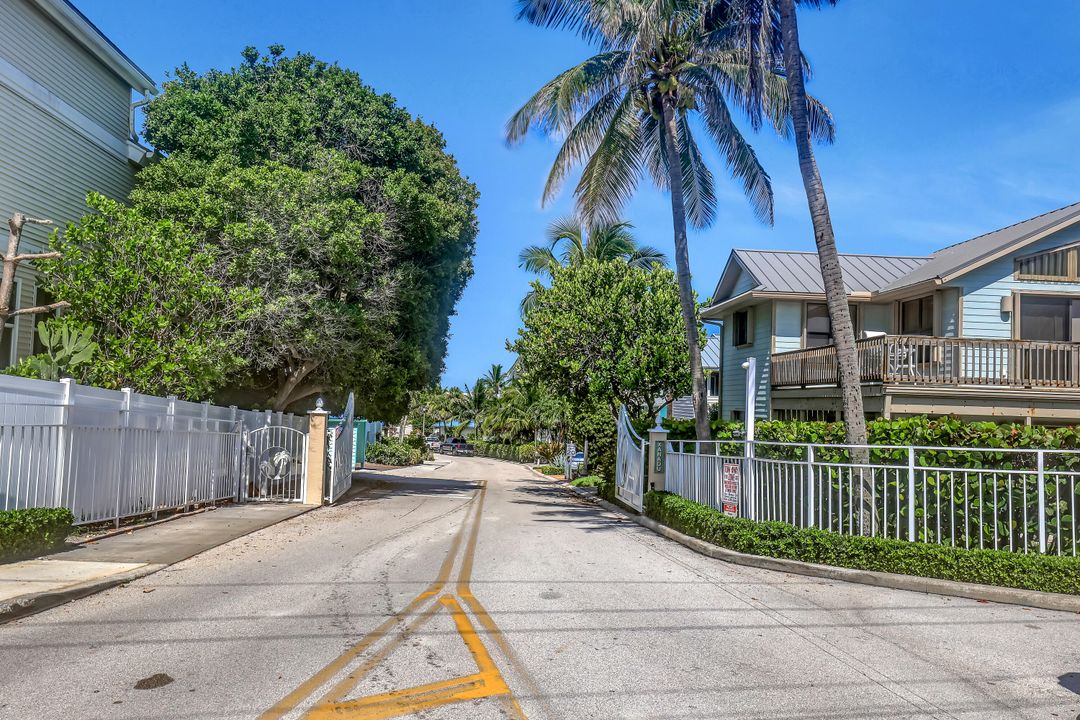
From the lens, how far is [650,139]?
68.0ft

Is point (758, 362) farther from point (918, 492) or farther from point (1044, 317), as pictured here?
point (918, 492)

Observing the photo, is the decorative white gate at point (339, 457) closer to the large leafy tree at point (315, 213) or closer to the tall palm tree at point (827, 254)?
the large leafy tree at point (315, 213)

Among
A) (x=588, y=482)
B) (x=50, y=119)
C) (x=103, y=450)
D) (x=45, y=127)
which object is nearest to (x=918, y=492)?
(x=103, y=450)

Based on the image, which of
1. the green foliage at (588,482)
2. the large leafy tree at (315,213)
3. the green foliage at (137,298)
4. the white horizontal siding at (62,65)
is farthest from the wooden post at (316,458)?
the green foliage at (588,482)

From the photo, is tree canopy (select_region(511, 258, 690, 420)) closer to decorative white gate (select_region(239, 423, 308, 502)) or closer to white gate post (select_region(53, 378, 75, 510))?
decorative white gate (select_region(239, 423, 308, 502))

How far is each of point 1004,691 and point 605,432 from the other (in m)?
24.6

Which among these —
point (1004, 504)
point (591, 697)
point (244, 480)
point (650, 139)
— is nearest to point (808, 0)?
point (650, 139)

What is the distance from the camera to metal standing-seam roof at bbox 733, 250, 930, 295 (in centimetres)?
2462

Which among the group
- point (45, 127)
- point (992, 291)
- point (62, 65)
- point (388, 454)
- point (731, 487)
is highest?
point (62, 65)

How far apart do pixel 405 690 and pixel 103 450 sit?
933 cm

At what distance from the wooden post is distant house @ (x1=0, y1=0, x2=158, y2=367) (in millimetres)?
6644

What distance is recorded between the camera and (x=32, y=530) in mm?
9984

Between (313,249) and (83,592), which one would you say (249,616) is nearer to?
(83,592)

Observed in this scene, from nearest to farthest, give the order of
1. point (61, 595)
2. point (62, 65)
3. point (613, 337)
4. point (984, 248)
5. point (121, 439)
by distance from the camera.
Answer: point (61, 595) → point (121, 439) → point (62, 65) → point (984, 248) → point (613, 337)
